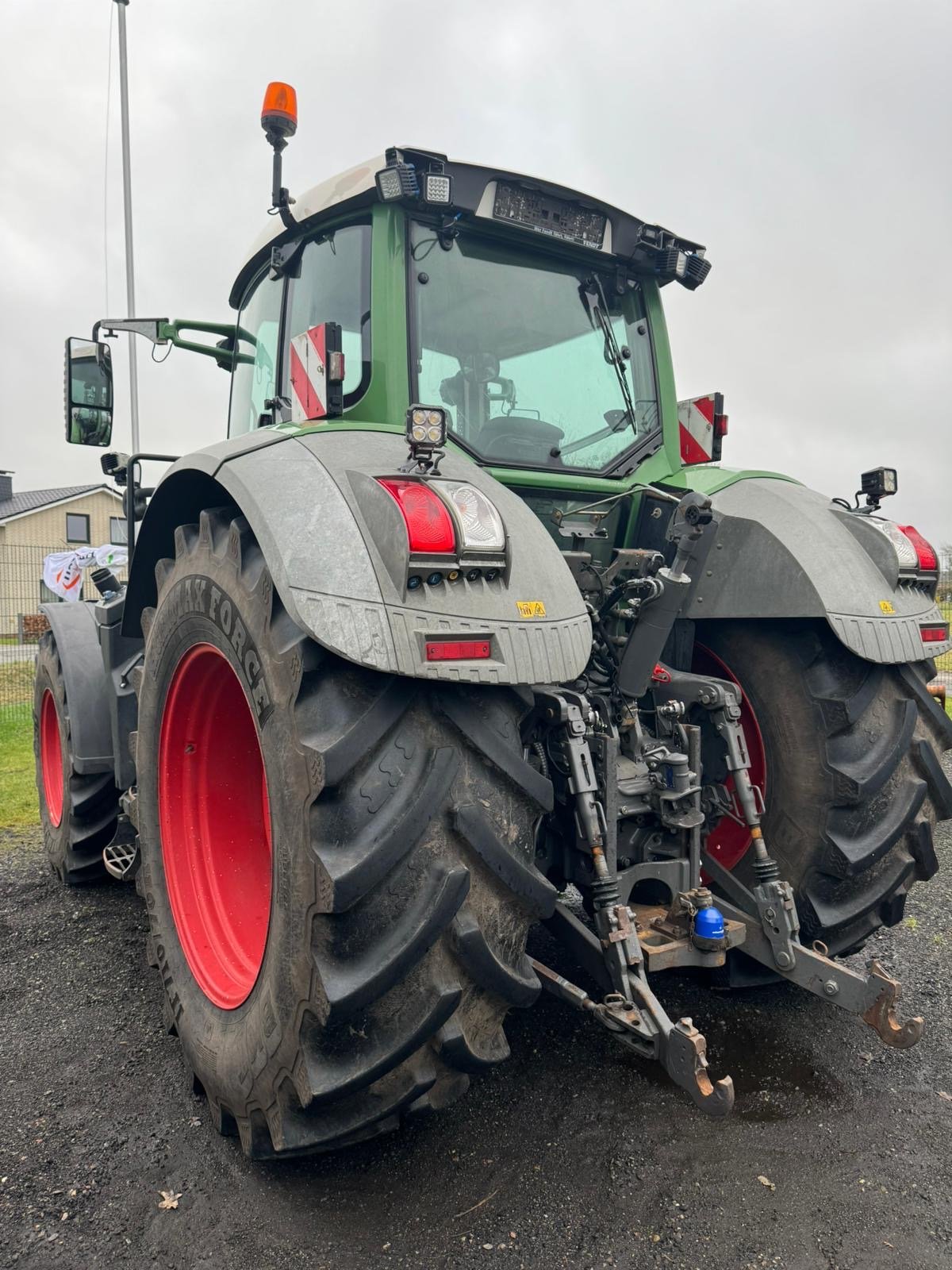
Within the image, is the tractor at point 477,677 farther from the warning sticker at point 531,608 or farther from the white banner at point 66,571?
the white banner at point 66,571

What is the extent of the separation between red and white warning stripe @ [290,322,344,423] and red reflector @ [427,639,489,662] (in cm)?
103

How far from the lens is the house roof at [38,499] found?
104 feet

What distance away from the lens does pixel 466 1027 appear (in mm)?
1877

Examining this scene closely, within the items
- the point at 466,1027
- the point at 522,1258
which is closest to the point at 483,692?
the point at 466,1027

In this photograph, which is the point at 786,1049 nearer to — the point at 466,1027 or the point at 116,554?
the point at 466,1027

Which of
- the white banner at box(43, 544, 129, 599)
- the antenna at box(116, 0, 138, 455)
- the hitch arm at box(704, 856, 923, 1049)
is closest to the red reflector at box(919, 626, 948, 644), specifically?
the hitch arm at box(704, 856, 923, 1049)

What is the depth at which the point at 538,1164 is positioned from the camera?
215 centimetres

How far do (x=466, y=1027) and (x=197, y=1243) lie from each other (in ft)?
2.55

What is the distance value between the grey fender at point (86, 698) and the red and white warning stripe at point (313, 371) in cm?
195

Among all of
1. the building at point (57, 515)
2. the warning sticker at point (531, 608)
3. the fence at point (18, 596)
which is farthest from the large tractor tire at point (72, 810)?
the building at point (57, 515)

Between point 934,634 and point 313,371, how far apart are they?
6.70 feet

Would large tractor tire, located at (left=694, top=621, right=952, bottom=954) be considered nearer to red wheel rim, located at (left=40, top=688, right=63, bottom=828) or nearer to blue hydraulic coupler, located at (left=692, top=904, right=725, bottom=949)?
blue hydraulic coupler, located at (left=692, top=904, right=725, bottom=949)

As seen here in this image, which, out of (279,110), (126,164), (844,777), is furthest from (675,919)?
(126,164)

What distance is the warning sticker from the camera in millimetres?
1893
